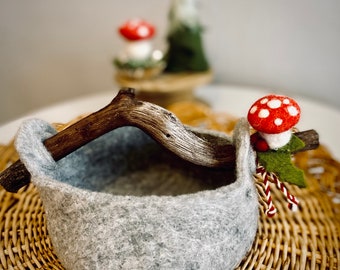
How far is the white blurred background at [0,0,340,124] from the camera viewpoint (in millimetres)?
820

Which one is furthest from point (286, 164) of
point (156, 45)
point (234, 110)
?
point (156, 45)

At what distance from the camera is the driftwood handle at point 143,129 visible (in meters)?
0.37

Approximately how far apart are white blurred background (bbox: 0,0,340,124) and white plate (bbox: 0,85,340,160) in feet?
0.35

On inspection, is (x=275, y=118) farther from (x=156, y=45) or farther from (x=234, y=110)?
(x=156, y=45)

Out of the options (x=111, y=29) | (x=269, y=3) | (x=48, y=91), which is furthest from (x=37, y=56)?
Answer: (x=269, y=3)

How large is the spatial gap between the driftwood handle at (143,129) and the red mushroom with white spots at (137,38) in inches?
15.3

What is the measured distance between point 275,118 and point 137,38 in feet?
1.49

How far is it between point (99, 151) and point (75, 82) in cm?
70

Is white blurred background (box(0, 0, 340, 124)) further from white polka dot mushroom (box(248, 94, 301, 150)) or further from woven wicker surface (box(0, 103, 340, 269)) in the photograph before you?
white polka dot mushroom (box(248, 94, 301, 150))

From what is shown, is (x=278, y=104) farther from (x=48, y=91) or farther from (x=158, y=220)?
(x=48, y=91)

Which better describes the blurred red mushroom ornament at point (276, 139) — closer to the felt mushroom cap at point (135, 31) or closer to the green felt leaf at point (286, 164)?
the green felt leaf at point (286, 164)

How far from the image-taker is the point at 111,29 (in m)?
1.05

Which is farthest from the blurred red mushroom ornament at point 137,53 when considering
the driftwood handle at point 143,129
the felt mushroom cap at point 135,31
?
the driftwood handle at point 143,129

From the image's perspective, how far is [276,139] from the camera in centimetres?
36
